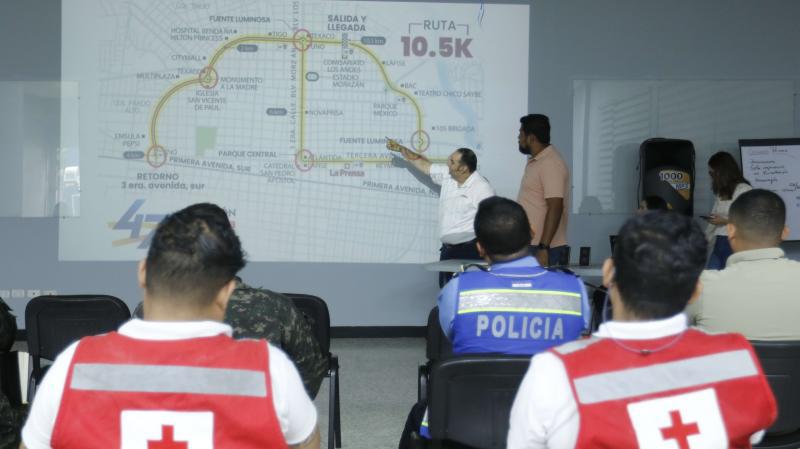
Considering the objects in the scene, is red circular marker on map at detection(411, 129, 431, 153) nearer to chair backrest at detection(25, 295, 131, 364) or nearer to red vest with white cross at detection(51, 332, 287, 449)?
chair backrest at detection(25, 295, 131, 364)

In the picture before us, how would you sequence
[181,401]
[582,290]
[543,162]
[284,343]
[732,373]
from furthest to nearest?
[543,162] < [582,290] < [284,343] < [732,373] < [181,401]

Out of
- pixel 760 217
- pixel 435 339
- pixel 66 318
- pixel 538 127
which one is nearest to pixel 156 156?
pixel 538 127

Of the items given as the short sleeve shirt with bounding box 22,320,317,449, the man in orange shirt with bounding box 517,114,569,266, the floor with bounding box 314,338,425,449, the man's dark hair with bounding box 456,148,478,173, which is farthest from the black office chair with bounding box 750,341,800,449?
the man's dark hair with bounding box 456,148,478,173

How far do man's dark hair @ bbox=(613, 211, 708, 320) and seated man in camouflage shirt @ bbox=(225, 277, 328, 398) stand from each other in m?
1.12

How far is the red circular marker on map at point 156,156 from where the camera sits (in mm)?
5965

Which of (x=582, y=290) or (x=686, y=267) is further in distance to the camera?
(x=582, y=290)

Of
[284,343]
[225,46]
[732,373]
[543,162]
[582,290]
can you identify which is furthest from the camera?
[225,46]

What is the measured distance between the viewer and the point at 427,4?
6.06 m

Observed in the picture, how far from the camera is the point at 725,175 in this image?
229 inches

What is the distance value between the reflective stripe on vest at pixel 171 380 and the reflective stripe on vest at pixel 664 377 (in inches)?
21.3

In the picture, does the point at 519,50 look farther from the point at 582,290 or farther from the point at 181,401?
the point at 181,401

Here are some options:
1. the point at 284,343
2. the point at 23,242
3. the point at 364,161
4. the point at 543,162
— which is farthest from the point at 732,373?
the point at 23,242

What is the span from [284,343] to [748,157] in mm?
4882

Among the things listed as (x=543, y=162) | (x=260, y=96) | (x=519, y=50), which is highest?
(x=519, y=50)
